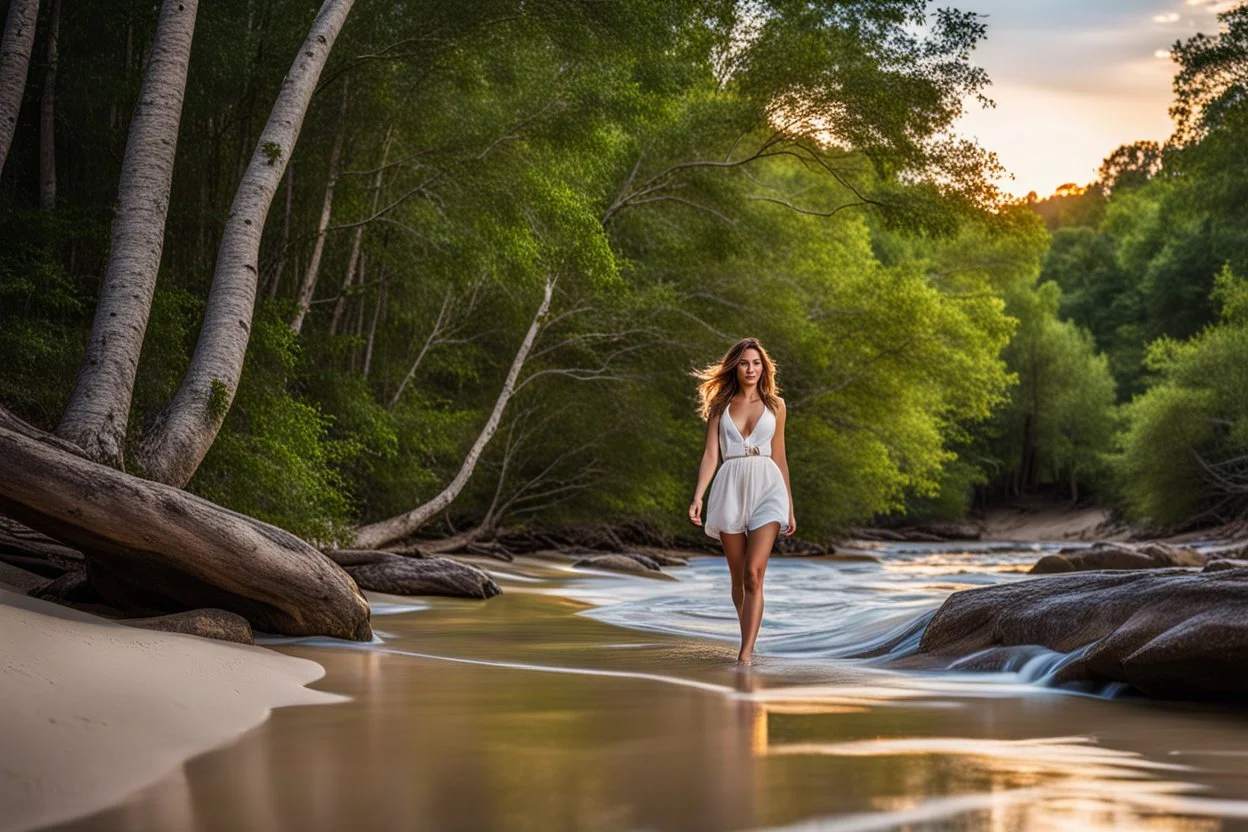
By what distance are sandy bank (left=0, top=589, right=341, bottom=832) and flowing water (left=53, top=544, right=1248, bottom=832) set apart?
0.13m

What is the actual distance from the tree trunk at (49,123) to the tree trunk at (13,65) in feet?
4.65

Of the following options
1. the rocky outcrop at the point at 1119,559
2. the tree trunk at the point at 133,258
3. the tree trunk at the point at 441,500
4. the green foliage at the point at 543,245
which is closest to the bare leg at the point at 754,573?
the tree trunk at the point at 133,258

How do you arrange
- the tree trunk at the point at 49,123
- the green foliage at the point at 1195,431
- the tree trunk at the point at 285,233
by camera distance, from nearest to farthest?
the tree trunk at the point at 49,123
the tree trunk at the point at 285,233
the green foliage at the point at 1195,431

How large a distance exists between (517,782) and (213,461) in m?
7.87

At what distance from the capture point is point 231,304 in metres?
9.71

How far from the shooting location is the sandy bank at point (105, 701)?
3.29 m

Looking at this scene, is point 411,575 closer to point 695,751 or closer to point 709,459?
point 709,459

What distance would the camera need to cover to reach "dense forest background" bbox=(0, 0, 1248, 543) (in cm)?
1201

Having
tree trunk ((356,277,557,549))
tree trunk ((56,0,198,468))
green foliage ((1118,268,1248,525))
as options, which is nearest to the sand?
green foliage ((1118,268,1248,525))

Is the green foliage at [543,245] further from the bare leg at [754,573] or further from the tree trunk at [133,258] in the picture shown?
the bare leg at [754,573]

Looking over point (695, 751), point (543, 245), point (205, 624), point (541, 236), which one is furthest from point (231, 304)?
point (543, 245)

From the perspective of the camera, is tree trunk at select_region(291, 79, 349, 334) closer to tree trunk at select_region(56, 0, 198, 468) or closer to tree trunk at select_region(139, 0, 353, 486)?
tree trunk at select_region(139, 0, 353, 486)

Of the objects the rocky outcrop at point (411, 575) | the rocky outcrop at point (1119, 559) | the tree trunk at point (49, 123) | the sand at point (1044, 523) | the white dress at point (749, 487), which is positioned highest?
the tree trunk at point (49, 123)

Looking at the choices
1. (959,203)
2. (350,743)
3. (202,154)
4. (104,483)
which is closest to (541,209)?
(202,154)
